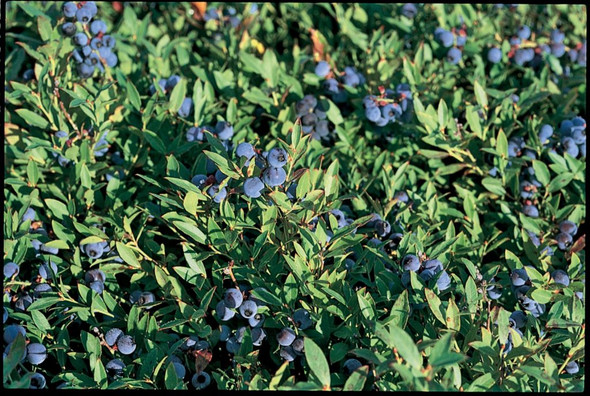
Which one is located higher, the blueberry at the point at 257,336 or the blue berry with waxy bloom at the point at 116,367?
the blueberry at the point at 257,336

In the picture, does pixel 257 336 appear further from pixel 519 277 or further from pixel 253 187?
pixel 519 277

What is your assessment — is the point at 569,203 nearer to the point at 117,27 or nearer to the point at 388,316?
the point at 388,316

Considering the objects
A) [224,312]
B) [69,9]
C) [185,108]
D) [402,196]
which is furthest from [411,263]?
[69,9]

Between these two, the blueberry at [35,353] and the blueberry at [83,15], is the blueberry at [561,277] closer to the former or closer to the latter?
the blueberry at [35,353]

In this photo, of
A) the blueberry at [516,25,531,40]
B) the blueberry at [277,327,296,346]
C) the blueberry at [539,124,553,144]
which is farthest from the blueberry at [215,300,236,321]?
the blueberry at [516,25,531,40]

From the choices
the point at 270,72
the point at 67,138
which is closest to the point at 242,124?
the point at 270,72

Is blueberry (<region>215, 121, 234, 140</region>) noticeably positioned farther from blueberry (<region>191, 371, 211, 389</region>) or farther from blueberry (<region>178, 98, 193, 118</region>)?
blueberry (<region>191, 371, 211, 389</region>)

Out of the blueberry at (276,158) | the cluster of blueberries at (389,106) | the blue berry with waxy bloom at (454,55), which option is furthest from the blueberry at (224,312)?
the blue berry with waxy bloom at (454,55)
